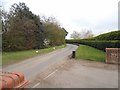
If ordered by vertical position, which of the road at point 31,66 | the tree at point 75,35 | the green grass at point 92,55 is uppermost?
the tree at point 75,35

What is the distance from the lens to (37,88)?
10.2m

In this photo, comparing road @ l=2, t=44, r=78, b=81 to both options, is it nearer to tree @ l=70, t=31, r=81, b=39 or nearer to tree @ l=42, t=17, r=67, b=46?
tree @ l=42, t=17, r=67, b=46

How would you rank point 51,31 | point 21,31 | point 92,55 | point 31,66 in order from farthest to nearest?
point 51,31 < point 21,31 < point 92,55 < point 31,66

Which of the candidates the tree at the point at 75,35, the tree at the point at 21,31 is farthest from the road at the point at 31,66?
the tree at the point at 75,35

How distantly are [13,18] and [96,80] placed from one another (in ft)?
88.6

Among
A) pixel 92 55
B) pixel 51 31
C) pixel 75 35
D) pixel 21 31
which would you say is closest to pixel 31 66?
pixel 92 55

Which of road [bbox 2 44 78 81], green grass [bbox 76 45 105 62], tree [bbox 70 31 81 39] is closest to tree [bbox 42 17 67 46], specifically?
→ green grass [bbox 76 45 105 62]

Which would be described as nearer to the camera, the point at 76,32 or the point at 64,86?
the point at 64,86

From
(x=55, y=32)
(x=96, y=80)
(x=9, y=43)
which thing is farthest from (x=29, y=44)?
(x=96, y=80)

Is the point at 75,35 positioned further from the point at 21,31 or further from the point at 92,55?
the point at 92,55

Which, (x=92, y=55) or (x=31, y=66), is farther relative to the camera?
(x=92, y=55)

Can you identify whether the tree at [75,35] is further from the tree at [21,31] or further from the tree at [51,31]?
the tree at [21,31]

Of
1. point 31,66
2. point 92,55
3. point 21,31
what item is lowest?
point 31,66

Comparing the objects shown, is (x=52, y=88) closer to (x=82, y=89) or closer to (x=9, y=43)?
(x=82, y=89)
